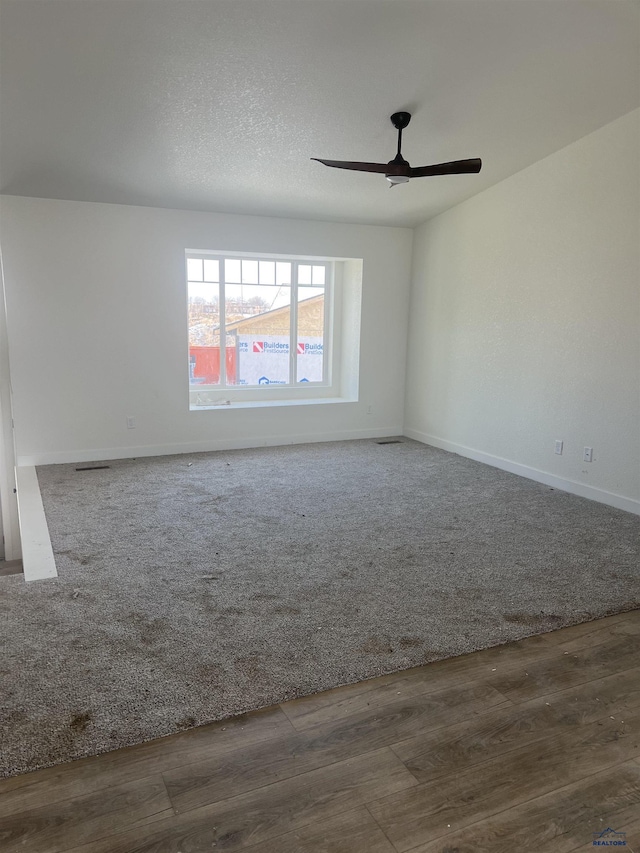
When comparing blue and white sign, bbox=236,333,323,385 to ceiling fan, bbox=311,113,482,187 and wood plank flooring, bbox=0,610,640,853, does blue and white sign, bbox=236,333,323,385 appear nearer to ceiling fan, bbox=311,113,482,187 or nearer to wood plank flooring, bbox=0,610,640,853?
ceiling fan, bbox=311,113,482,187

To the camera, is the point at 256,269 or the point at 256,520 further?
the point at 256,269

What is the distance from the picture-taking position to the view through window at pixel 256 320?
6168mm

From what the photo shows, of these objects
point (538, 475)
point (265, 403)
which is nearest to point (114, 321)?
point (265, 403)

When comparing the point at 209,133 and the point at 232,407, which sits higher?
the point at 209,133

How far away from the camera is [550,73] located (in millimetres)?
3486

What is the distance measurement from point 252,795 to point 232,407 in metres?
4.62

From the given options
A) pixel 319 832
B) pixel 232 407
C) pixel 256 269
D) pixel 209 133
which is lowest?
pixel 319 832

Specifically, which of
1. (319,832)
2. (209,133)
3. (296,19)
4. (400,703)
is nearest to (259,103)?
(209,133)

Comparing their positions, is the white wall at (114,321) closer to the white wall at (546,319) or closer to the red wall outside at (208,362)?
the red wall outside at (208,362)

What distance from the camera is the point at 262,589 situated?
2805 millimetres

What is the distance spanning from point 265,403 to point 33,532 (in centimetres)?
320

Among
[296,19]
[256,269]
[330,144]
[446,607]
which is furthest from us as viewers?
[256,269]

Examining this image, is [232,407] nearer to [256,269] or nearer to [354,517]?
[256,269]

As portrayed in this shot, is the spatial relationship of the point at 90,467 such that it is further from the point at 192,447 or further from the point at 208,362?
the point at 208,362
